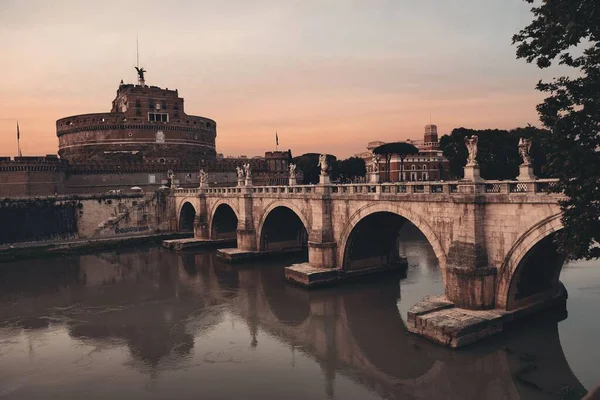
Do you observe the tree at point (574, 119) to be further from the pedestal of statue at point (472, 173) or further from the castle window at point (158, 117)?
the castle window at point (158, 117)

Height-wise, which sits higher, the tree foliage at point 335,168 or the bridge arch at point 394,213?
the tree foliage at point 335,168

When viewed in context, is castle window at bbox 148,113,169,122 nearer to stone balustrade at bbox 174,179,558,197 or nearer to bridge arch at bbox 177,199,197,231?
bridge arch at bbox 177,199,197,231

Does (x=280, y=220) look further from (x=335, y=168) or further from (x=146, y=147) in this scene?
(x=335, y=168)

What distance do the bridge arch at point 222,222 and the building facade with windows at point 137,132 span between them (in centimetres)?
3599

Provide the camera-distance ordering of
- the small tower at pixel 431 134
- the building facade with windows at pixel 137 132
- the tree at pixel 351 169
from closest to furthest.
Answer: the building facade with windows at pixel 137 132, the small tower at pixel 431 134, the tree at pixel 351 169

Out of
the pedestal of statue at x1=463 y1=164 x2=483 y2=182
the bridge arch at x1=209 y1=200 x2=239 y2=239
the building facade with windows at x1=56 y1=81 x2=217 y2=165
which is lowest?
the bridge arch at x1=209 y1=200 x2=239 y2=239

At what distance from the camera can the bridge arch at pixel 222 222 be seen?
4679cm

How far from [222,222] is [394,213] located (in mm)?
27836

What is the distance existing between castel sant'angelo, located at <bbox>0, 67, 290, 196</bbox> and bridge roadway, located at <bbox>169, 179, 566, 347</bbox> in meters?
48.9

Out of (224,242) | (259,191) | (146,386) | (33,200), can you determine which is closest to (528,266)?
(146,386)

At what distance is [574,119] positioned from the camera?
10828 millimetres

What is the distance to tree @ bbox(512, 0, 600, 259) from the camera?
34.1ft

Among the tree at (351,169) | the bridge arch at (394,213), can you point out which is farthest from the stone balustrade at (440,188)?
the tree at (351,169)

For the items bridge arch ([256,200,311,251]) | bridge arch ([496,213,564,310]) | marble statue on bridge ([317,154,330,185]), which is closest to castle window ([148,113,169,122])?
bridge arch ([256,200,311,251])
